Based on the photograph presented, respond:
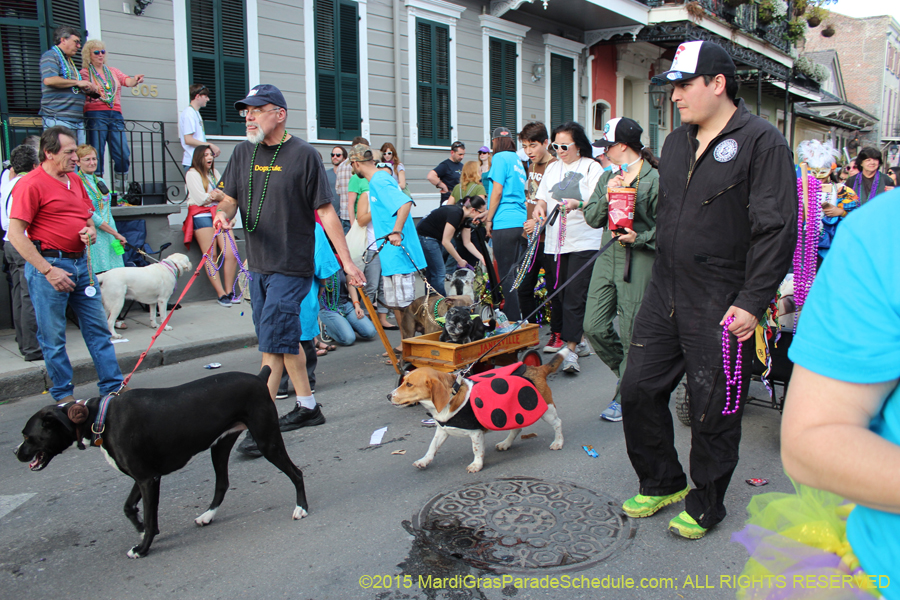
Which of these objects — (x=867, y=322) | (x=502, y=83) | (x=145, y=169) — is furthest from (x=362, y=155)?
(x=502, y=83)

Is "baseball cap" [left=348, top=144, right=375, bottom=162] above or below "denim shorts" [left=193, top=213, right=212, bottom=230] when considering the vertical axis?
above

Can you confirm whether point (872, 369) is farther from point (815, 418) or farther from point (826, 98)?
point (826, 98)

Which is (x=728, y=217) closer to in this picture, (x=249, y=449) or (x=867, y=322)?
(x=867, y=322)

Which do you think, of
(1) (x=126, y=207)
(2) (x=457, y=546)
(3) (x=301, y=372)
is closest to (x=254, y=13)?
(1) (x=126, y=207)

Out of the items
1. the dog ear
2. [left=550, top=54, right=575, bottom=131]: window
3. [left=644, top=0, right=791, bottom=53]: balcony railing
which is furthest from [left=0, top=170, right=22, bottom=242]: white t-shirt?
[left=644, top=0, right=791, bottom=53]: balcony railing

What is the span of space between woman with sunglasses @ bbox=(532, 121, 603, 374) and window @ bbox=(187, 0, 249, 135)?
20.5ft

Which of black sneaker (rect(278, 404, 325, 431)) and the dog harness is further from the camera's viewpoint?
black sneaker (rect(278, 404, 325, 431))

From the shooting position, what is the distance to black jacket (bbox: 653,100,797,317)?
296cm

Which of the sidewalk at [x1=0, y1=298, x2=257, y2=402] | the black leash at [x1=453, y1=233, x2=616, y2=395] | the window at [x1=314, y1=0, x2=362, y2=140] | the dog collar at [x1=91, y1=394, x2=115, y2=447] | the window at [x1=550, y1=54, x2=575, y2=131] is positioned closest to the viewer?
the dog collar at [x1=91, y1=394, x2=115, y2=447]

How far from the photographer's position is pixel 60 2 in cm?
870

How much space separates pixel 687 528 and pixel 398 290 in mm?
3898

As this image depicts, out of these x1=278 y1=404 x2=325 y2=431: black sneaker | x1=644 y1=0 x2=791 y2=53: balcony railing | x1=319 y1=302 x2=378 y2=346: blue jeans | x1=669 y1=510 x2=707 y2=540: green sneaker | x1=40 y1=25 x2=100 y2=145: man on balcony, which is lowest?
x1=669 y1=510 x2=707 y2=540: green sneaker

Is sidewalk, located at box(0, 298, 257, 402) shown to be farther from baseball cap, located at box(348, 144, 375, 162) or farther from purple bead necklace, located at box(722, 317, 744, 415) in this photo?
purple bead necklace, located at box(722, 317, 744, 415)

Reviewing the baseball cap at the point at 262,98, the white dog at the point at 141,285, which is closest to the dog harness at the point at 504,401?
the baseball cap at the point at 262,98
